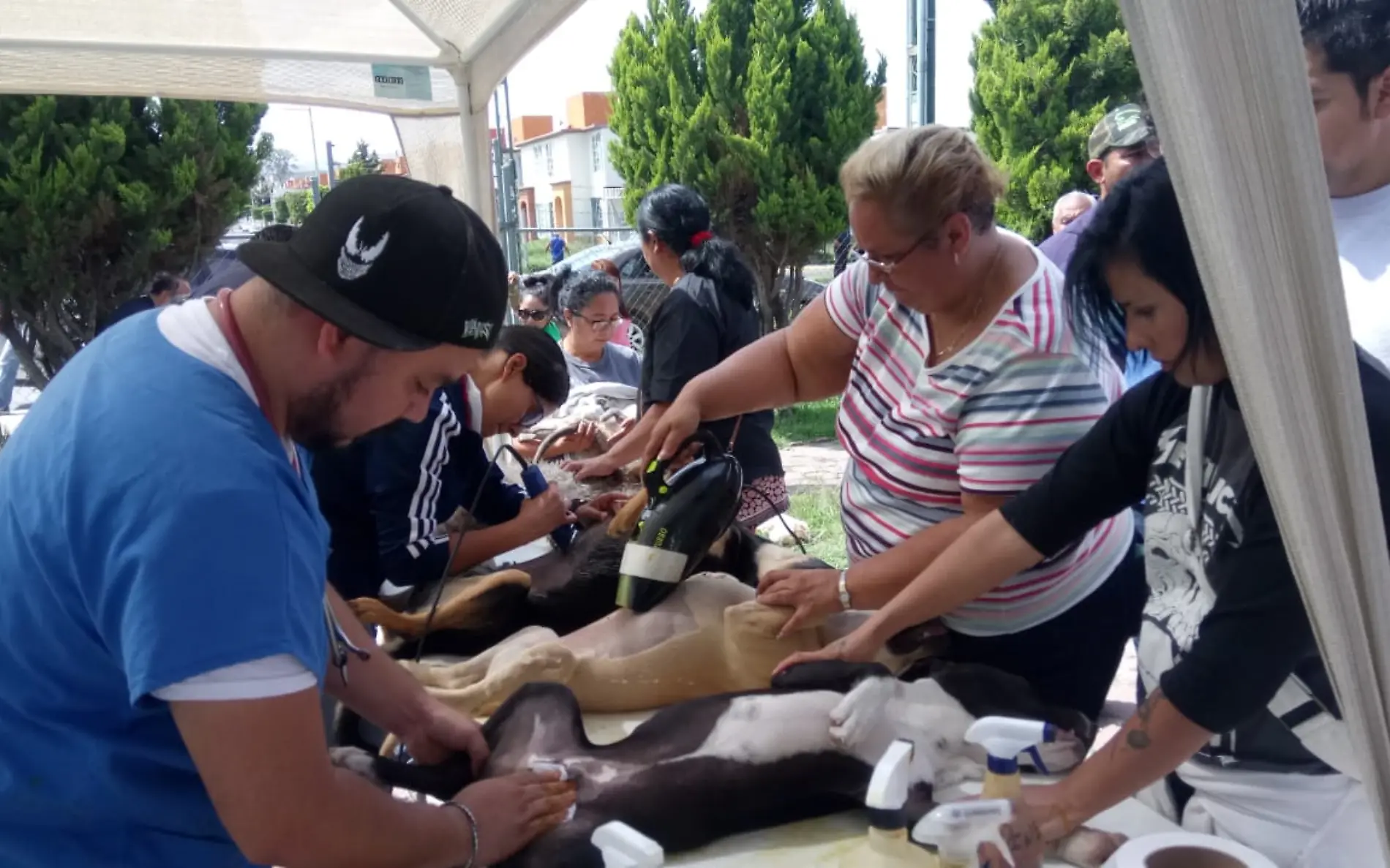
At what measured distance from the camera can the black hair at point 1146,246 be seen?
112cm

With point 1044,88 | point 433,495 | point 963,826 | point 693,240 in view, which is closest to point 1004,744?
point 963,826

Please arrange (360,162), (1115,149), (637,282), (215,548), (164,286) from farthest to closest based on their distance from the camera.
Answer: (360,162), (637,282), (164,286), (1115,149), (215,548)

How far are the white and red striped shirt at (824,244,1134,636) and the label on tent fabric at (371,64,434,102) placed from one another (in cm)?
228

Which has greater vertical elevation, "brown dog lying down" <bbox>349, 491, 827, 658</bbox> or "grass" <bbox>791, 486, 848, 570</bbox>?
"brown dog lying down" <bbox>349, 491, 827, 658</bbox>

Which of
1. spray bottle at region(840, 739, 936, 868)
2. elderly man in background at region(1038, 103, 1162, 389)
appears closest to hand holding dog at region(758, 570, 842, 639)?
spray bottle at region(840, 739, 936, 868)

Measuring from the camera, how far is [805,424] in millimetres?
8961

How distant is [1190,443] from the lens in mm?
1260

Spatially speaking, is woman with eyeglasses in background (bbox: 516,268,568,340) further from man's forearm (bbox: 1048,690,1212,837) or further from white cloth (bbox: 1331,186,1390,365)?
man's forearm (bbox: 1048,690,1212,837)

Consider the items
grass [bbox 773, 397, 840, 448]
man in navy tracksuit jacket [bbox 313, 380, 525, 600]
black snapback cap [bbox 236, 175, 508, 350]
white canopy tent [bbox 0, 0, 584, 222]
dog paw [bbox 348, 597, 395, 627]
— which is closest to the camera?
black snapback cap [bbox 236, 175, 508, 350]

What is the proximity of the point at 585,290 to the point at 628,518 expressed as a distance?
2193mm

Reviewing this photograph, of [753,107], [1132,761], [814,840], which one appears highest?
[753,107]

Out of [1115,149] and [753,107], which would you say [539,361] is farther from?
[753,107]

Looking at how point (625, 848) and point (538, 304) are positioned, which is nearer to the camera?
point (625, 848)

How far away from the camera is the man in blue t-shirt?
964mm
